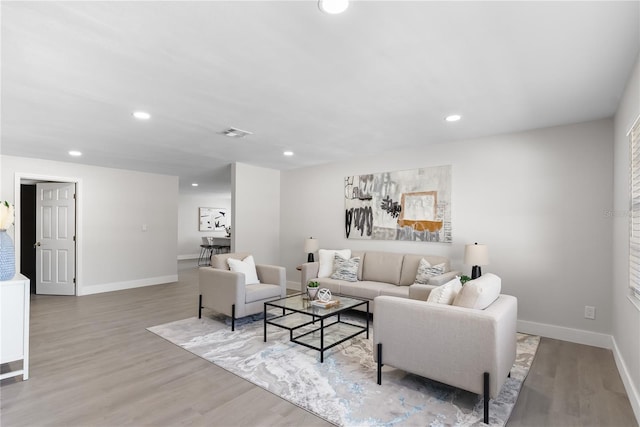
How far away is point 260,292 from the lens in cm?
413

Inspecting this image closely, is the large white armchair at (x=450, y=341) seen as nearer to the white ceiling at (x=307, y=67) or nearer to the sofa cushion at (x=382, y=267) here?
the white ceiling at (x=307, y=67)

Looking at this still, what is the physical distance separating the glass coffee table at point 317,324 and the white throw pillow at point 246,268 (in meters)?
0.56

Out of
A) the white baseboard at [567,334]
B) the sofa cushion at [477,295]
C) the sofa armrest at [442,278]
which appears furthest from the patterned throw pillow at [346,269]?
the sofa cushion at [477,295]

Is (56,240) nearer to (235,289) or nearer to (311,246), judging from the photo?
(235,289)

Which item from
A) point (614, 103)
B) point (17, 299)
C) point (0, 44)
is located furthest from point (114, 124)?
point (614, 103)

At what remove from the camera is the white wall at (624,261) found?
2.25 m

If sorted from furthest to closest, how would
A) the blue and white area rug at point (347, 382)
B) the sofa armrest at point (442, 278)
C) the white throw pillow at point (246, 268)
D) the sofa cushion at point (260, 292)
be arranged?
the white throw pillow at point (246, 268) < the sofa cushion at point (260, 292) < the sofa armrest at point (442, 278) < the blue and white area rug at point (347, 382)

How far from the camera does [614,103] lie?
2.95m

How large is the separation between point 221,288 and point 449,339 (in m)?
2.80

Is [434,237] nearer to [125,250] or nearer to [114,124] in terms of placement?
[114,124]

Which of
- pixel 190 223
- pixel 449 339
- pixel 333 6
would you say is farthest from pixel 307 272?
pixel 190 223

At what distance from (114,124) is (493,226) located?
4.50 meters

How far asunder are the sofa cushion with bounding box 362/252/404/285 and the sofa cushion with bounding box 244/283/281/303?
4.46ft

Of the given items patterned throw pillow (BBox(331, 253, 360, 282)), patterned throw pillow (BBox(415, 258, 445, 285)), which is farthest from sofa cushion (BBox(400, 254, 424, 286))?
patterned throw pillow (BBox(331, 253, 360, 282))
